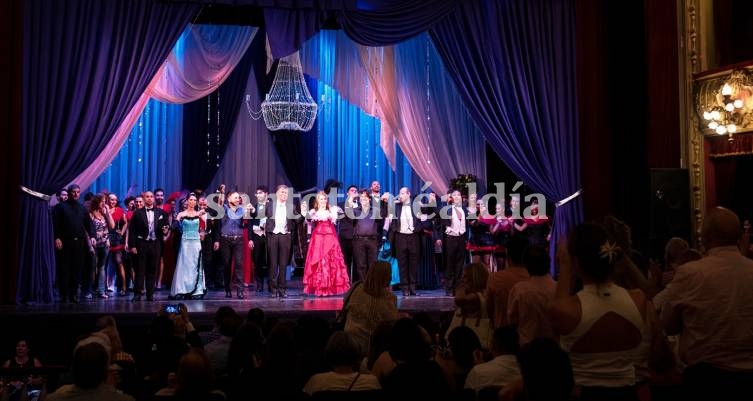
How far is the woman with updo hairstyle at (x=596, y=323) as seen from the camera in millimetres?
2514

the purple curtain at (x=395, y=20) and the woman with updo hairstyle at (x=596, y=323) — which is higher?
the purple curtain at (x=395, y=20)

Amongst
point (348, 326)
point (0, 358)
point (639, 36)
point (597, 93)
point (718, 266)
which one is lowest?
point (0, 358)

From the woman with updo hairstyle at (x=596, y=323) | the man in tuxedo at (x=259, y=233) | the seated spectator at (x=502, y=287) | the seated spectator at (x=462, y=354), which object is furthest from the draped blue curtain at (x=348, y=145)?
the woman with updo hairstyle at (x=596, y=323)

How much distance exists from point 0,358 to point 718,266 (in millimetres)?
6712

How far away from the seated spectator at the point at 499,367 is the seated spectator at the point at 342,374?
0.40m

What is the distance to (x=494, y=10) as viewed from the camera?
11.3 m

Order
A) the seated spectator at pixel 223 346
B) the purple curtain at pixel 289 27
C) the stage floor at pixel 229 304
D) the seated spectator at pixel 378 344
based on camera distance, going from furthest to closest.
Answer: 1. the purple curtain at pixel 289 27
2. the stage floor at pixel 229 304
3. the seated spectator at pixel 223 346
4. the seated spectator at pixel 378 344

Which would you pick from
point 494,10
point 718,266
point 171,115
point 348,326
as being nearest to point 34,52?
point 171,115

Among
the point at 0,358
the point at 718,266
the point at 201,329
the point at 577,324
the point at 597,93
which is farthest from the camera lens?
the point at 597,93

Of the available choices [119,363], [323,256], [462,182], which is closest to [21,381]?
[119,363]

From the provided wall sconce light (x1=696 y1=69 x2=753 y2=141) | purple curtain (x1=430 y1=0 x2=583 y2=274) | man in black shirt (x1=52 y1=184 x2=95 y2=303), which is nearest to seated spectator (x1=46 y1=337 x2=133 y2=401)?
man in black shirt (x1=52 y1=184 x2=95 y2=303)

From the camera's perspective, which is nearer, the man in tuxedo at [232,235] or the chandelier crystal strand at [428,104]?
the man in tuxedo at [232,235]

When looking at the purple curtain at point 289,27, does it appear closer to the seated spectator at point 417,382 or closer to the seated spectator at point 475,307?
the seated spectator at point 475,307

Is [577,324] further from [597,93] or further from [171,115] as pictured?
[171,115]
